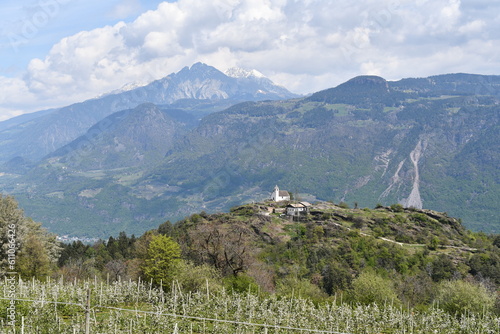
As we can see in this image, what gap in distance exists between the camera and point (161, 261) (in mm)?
61500

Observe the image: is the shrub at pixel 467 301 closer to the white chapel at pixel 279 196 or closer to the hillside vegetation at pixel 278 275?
the hillside vegetation at pixel 278 275

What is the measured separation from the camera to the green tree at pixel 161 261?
61.2 meters

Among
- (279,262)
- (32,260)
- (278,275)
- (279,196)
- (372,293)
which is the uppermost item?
(32,260)

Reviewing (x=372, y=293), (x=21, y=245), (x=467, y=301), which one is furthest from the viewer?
(x=21, y=245)

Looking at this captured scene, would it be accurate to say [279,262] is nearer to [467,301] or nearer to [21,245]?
[467,301]

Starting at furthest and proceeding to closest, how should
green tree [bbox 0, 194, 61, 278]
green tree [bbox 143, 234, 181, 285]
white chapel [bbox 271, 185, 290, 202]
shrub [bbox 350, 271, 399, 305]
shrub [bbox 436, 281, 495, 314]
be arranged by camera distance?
white chapel [bbox 271, 185, 290, 202] → green tree [bbox 143, 234, 181, 285] → shrub [bbox 350, 271, 399, 305] → green tree [bbox 0, 194, 61, 278] → shrub [bbox 436, 281, 495, 314]

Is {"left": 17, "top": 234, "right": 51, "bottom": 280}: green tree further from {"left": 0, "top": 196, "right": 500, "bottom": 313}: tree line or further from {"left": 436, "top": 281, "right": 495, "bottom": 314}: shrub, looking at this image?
{"left": 436, "top": 281, "right": 495, "bottom": 314}: shrub

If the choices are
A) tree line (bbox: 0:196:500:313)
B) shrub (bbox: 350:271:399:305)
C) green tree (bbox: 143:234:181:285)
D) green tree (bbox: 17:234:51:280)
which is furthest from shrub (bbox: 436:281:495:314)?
green tree (bbox: 17:234:51:280)

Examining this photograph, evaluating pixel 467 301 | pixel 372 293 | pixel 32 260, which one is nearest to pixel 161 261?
pixel 32 260

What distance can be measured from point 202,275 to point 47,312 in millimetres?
19694

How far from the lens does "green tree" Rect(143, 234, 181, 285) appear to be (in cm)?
6119

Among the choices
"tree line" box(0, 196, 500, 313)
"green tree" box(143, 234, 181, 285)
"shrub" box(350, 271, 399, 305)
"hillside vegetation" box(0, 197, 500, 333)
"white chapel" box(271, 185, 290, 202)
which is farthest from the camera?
"white chapel" box(271, 185, 290, 202)

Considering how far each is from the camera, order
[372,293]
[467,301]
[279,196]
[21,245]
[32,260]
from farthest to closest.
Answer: [279,196]
[32,260]
[21,245]
[372,293]
[467,301]

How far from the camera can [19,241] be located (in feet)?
190
